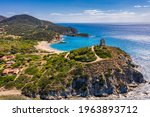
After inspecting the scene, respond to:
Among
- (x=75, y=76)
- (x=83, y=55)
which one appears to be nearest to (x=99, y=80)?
(x=75, y=76)

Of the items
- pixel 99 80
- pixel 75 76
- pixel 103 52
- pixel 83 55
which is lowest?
pixel 99 80

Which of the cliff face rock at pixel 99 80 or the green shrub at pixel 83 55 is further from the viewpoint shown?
the green shrub at pixel 83 55

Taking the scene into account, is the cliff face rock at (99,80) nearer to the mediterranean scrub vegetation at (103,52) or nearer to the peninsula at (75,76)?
the peninsula at (75,76)

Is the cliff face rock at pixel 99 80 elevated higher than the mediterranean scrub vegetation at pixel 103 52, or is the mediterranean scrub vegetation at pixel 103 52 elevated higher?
the mediterranean scrub vegetation at pixel 103 52

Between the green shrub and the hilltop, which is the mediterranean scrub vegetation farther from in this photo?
the green shrub

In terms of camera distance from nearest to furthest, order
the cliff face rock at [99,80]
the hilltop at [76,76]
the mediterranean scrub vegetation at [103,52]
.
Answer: the cliff face rock at [99,80] < the hilltop at [76,76] < the mediterranean scrub vegetation at [103,52]

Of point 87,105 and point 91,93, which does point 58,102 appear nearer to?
point 87,105

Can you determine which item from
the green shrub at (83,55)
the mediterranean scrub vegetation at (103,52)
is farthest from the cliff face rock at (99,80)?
the green shrub at (83,55)

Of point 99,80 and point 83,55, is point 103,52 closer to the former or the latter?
point 83,55

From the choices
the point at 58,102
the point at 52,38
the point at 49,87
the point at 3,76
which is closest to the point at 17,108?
the point at 58,102
